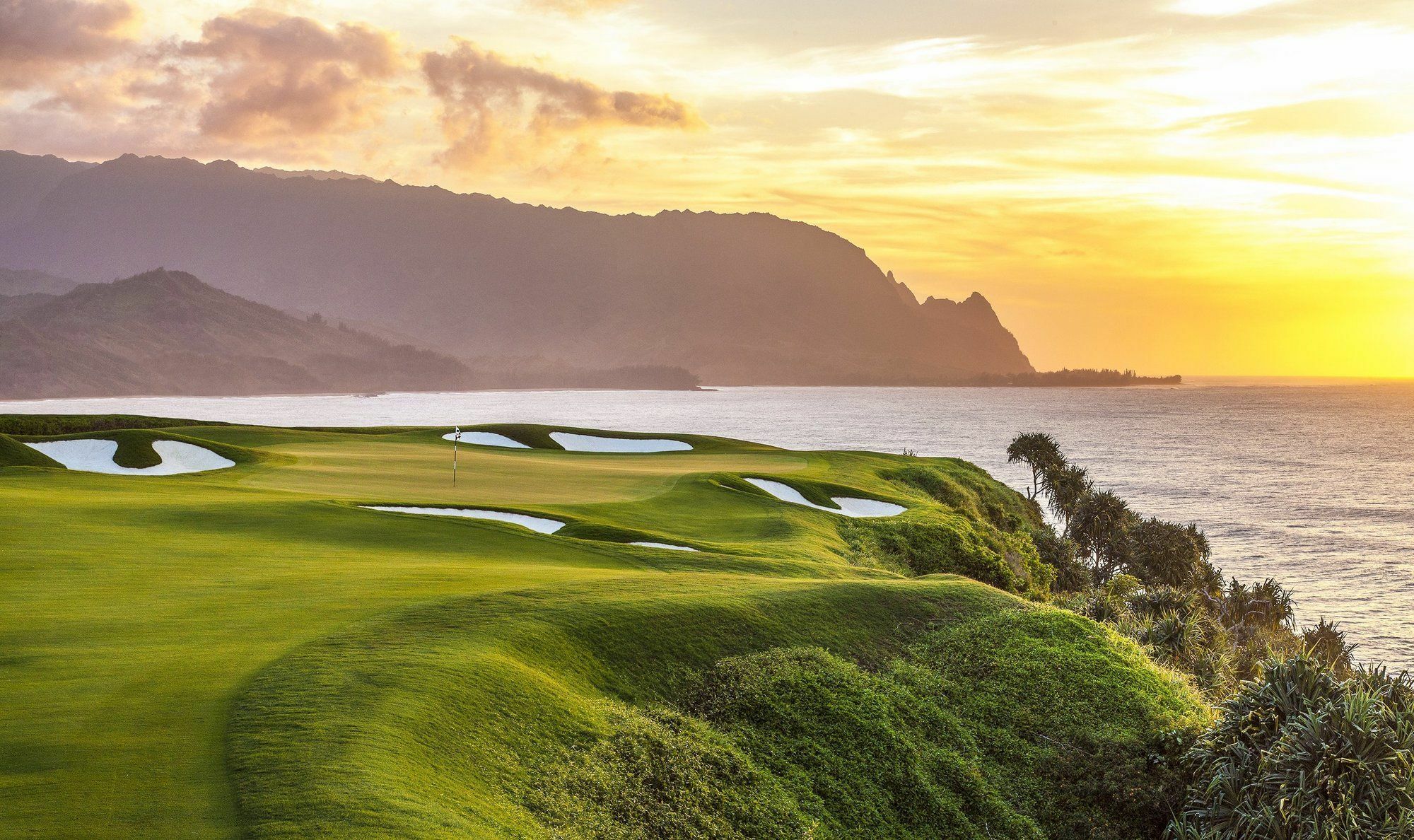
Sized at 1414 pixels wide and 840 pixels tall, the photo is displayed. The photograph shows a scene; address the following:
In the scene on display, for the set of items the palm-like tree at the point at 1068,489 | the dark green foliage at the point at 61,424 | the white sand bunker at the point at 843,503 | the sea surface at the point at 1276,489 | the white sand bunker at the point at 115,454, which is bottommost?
the sea surface at the point at 1276,489

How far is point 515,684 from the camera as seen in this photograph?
1169 cm

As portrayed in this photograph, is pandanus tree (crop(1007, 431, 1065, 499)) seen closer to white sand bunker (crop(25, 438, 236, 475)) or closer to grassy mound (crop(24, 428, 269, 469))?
grassy mound (crop(24, 428, 269, 469))

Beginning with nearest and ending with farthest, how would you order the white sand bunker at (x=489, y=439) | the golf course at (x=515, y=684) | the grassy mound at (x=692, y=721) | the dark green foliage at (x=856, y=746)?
the golf course at (x=515, y=684) < the grassy mound at (x=692, y=721) < the dark green foliage at (x=856, y=746) < the white sand bunker at (x=489, y=439)

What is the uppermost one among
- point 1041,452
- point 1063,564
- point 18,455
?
point 18,455

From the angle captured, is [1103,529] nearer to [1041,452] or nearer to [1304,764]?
[1041,452]

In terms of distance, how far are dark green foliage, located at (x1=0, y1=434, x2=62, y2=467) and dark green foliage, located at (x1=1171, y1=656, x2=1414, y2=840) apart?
95.9 ft

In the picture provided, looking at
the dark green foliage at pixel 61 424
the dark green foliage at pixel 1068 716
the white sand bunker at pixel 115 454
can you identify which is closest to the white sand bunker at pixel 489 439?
the dark green foliage at pixel 61 424

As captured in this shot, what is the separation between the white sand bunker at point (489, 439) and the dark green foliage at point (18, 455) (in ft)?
76.2

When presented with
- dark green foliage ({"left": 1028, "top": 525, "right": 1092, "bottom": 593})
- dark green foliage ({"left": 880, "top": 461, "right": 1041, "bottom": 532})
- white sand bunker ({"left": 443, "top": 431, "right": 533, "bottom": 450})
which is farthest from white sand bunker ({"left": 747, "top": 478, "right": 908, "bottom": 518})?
white sand bunker ({"left": 443, "top": 431, "right": 533, "bottom": 450})

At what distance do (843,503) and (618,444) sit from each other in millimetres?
20924

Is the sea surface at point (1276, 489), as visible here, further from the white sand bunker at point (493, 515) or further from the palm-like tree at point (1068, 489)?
the white sand bunker at point (493, 515)

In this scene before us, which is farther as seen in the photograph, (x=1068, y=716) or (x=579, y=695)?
(x=1068, y=716)

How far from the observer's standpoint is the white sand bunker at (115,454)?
108 ft

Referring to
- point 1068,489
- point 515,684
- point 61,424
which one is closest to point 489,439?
point 61,424
